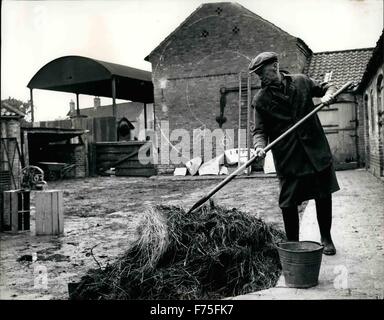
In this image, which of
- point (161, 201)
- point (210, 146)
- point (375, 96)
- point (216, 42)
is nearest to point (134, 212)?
point (161, 201)

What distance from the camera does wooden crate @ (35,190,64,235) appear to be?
6.48m

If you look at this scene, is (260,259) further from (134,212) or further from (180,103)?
(180,103)

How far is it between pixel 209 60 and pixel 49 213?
1119 cm

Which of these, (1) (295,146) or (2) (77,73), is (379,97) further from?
(2) (77,73)

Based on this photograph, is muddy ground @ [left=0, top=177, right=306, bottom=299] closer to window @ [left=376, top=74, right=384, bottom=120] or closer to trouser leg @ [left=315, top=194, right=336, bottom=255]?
trouser leg @ [left=315, top=194, right=336, bottom=255]

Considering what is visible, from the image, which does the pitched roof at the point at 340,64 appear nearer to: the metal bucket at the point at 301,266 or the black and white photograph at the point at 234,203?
the black and white photograph at the point at 234,203

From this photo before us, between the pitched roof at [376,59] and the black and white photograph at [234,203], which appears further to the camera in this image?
the pitched roof at [376,59]

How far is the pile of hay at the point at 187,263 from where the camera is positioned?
3732 millimetres

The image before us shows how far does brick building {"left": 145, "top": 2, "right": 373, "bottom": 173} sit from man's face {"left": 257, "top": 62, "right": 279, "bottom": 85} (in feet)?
36.6

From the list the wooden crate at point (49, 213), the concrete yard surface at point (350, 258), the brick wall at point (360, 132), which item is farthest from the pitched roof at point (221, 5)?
the wooden crate at point (49, 213)

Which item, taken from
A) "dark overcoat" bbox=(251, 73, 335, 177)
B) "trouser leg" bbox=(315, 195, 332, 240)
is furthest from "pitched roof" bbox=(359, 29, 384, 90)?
"trouser leg" bbox=(315, 195, 332, 240)

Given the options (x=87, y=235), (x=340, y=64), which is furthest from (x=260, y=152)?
(x=340, y=64)

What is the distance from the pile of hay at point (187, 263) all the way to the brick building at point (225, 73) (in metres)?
10.8

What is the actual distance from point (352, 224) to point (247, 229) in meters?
1.76
